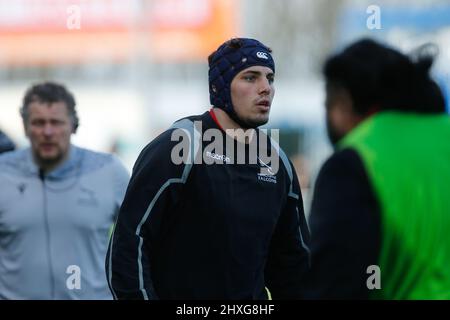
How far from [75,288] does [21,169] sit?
79cm

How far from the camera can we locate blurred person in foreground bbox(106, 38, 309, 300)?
464 centimetres

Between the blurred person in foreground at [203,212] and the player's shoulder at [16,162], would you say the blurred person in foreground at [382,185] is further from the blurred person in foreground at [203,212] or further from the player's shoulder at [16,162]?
the player's shoulder at [16,162]

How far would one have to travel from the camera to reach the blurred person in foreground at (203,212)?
4.64 meters

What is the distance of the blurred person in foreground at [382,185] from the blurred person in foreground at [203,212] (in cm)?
120

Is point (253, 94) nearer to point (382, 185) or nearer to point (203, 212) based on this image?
point (203, 212)

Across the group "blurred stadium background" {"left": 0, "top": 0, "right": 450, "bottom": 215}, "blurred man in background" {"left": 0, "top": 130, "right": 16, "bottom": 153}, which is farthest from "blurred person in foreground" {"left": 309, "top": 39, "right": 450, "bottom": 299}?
"blurred stadium background" {"left": 0, "top": 0, "right": 450, "bottom": 215}

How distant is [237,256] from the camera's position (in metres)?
4.72

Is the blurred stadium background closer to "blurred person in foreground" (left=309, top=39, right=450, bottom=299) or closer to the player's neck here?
the player's neck

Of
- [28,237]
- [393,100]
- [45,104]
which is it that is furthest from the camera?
[45,104]

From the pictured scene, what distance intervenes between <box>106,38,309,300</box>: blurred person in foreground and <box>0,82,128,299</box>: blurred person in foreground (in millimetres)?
1559

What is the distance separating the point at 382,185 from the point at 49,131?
3.51 m

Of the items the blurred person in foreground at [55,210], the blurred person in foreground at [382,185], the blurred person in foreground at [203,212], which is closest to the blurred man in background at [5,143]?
the blurred person in foreground at [55,210]
